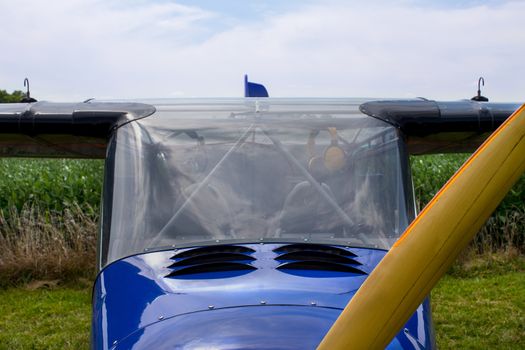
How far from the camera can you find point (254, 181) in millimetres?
3557

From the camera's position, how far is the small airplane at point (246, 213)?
2650mm

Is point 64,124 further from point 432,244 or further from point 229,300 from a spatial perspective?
point 432,244

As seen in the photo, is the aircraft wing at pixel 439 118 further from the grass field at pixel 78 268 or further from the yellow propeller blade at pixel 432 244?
the grass field at pixel 78 268

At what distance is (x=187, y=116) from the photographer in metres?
4.04

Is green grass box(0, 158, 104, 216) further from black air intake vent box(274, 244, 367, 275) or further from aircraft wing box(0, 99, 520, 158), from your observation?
black air intake vent box(274, 244, 367, 275)

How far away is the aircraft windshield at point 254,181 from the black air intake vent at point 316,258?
81 millimetres

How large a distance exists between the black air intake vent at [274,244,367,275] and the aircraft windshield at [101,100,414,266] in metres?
0.08

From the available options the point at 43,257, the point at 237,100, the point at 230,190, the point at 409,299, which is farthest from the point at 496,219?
the point at 409,299

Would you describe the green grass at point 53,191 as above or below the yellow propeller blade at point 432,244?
below

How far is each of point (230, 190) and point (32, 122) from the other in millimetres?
1936

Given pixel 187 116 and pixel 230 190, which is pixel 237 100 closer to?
pixel 187 116

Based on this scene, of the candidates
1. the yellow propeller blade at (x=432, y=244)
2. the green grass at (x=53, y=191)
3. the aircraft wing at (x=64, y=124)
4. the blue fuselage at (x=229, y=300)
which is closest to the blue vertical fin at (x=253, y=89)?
the aircraft wing at (x=64, y=124)

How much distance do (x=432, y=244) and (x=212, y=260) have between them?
1642mm

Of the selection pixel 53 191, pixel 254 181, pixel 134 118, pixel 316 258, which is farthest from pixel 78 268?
pixel 316 258
